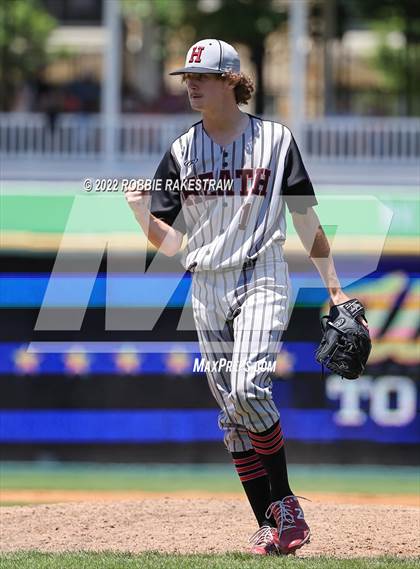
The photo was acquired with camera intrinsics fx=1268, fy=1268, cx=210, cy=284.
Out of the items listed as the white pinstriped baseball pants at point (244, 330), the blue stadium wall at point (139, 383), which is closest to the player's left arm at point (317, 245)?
the white pinstriped baseball pants at point (244, 330)

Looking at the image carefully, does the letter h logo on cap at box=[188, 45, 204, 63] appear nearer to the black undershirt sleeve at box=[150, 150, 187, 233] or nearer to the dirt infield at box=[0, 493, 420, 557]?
the black undershirt sleeve at box=[150, 150, 187, 233]

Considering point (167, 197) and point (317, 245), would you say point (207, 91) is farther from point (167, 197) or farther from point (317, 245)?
point (317, 245)

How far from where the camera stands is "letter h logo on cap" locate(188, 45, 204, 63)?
5117 millimetres

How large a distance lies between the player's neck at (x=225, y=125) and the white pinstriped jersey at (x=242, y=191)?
0.08 feet

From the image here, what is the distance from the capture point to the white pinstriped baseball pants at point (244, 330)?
5.04 m

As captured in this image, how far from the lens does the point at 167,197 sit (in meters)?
5.29

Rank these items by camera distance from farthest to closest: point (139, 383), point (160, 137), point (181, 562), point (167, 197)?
point (160, 137)
point (139, 383)
point (167, 197)
point (181, 562)

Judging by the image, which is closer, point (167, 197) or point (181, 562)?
point (181, 562)

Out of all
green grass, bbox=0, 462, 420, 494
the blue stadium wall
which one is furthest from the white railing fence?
green grass, bbox=0, 462, 420, 494

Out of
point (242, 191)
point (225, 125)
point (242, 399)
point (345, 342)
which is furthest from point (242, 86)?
point (242, 399)

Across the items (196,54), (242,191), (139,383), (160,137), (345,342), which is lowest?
(139,383)

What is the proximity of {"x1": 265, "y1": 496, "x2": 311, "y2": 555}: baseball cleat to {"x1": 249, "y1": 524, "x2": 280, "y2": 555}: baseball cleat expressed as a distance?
3cm

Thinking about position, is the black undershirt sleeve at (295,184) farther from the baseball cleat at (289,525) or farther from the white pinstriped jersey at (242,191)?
the baseball cleat at (289,525)

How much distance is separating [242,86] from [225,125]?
0.19 metres
